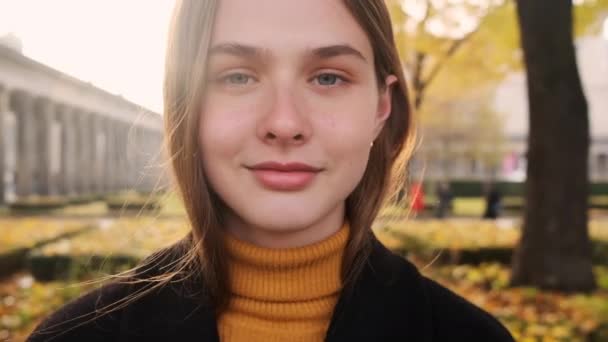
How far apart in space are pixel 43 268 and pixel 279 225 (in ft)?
23.0

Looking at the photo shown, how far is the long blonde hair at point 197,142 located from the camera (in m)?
1.76

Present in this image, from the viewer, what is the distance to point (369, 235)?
7.02ft

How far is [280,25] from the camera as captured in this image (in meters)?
1.70

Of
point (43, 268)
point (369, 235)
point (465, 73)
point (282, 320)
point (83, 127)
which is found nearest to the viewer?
point (282, 320)

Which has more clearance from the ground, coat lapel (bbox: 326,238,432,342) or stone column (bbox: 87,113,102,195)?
coat lapel (bbox: 326,238,432,342)

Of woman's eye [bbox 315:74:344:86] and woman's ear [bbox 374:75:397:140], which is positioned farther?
woman's ear [bbox 374:75:397:140]

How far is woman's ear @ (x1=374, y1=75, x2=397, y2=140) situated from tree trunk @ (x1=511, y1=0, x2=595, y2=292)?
4.92 meters

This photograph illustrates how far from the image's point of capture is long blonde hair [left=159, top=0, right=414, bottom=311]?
1.76m

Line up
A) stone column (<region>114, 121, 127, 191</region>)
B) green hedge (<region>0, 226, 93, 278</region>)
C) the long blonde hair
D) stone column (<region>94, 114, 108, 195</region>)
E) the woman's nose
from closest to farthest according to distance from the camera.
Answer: the woman's nose → the long blonde hair → green hedge (<region>0, 226, 93, 278</region>) → stone column (<region>94, 114, 108, 195</region>) → stone column (<region>114, 121, 127, 191</region>)

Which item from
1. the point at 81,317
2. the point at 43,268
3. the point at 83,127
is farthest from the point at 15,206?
the point at 81,317

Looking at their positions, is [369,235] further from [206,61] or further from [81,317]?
[81,317]

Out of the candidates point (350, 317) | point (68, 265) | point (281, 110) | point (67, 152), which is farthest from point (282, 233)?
point (67, 152)

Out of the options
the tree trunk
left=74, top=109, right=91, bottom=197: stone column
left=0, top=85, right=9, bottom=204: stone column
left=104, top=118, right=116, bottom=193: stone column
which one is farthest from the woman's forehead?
left=104, top=118, right=116, bottom=193: stone column

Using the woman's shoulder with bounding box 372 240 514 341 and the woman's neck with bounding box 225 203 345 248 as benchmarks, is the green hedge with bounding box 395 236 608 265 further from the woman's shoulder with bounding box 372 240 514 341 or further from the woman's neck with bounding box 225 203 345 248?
the woman's neck with bounding box 225 203 345 248
